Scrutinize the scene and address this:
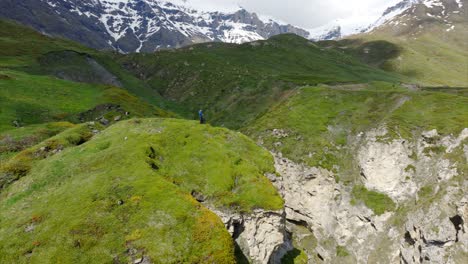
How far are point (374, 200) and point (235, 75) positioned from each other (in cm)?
8219

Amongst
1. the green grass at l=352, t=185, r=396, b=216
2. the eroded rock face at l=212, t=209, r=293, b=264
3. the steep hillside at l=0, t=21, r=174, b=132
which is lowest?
the steep hillside at l=0, t=21, r=174, b=132

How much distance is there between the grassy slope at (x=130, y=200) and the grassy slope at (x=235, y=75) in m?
57.6

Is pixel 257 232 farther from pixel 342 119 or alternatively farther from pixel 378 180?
pixel 342 119

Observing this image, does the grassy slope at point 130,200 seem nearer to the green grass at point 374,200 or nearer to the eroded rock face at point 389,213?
the eroded rock face at point 389,213

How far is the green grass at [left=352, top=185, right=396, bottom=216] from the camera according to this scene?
6112 cm

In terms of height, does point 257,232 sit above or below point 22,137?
above

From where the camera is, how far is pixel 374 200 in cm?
6259

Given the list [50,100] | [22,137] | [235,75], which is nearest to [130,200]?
[22,137]

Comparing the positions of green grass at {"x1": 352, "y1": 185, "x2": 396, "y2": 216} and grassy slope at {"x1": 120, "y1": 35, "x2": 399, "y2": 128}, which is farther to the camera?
grassy slope at {"x1": 120, "y1": 35, "x2": 399, "y2": 128}

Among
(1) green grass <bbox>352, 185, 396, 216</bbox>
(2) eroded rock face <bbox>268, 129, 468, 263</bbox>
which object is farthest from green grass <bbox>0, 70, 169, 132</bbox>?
(1) green grass <bbox>352, 185, 396, 216</bbox>

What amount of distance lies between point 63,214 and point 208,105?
302ft

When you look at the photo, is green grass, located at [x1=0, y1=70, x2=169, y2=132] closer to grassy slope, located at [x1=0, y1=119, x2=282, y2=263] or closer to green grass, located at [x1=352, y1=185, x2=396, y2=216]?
grassy slope, located at [x1=0, y1=119, x2=282, y2=263]

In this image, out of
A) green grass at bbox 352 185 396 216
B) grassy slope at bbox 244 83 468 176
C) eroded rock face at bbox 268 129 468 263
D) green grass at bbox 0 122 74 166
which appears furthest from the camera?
grassy slope at bbox 244 83 468 176

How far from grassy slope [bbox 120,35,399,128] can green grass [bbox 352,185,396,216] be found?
40.3m
